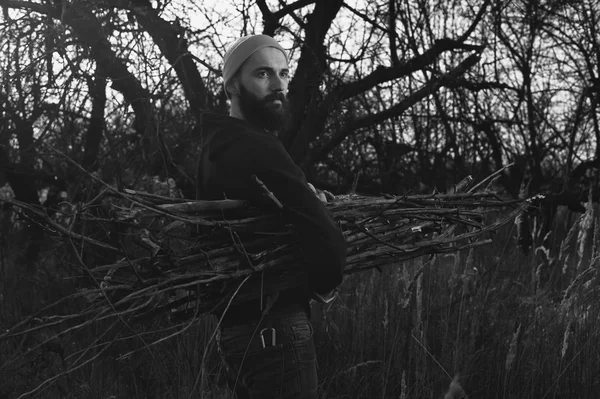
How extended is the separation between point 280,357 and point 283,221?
1.26 feet

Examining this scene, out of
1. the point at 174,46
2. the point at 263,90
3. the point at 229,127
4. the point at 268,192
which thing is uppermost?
the point at 174,46

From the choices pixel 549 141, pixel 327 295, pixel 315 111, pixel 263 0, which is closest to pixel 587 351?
pixel 327 295

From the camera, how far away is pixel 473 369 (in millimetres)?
3994

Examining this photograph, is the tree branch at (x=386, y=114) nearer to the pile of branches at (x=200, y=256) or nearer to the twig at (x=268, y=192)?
the pile of branches at (x=200, y=256)

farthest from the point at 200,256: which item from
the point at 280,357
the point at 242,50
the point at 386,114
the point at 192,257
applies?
the point at 386,114

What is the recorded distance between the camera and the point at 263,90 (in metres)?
2.57

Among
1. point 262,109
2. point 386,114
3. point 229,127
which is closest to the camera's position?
point 229,127

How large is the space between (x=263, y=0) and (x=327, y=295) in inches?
161

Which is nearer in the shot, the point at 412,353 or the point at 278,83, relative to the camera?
the point at 278,83

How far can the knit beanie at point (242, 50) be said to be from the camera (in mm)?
2596

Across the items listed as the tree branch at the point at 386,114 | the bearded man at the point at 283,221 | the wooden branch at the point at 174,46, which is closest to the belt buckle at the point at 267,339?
the bearded man at the point at 283,221

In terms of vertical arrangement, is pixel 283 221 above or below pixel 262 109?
below

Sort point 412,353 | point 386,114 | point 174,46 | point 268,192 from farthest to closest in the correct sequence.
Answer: point 386,114 → point 174,46 → point 412,353 → point 268,192

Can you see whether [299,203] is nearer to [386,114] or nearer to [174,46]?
[174,46]
